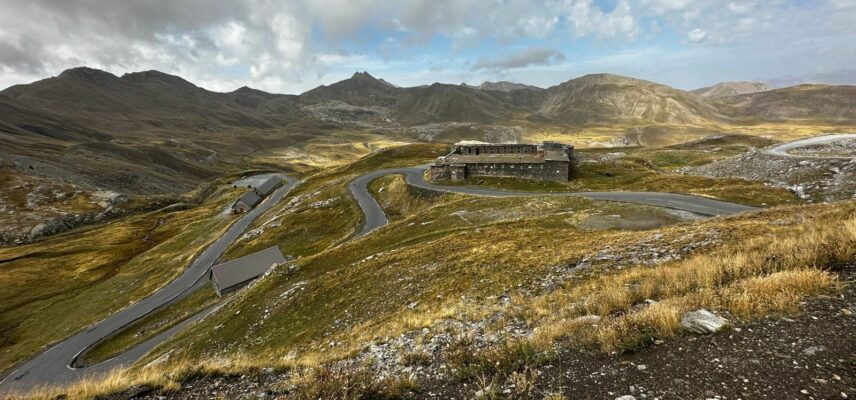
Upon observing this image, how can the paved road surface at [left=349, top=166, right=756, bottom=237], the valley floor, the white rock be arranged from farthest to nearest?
1. the paved road surface at [left=349, top=166, right=756, bottom=237]
2. the white rock
3. the valley floor

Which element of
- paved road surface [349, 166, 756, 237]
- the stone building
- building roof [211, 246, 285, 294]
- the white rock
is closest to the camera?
the white rock

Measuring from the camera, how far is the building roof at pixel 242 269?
59750mm

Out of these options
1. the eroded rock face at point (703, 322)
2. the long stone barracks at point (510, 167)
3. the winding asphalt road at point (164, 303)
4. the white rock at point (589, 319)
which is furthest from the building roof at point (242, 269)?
the eroded rock face at point (703, 322)

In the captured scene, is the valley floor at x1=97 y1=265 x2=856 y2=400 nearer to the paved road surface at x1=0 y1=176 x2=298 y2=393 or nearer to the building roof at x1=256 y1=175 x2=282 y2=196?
the paved road surface at x1=0 y1=176 x2=298 y2=393

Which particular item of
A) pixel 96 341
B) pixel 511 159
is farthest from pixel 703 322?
pixel 96 341

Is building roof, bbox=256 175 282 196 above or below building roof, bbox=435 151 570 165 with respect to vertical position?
below

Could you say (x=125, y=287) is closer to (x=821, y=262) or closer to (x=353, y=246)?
(x=353, y=246)

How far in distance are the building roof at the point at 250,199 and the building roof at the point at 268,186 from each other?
8.60m

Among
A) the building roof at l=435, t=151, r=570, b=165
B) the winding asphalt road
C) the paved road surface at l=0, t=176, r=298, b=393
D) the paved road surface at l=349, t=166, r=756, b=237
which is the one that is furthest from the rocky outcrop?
the paved road surface at l=0, t=176, r=298, b=393

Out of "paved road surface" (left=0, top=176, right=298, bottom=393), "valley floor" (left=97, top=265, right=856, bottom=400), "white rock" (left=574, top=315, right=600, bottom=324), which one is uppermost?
"valley floor" (left=97, top=265, right=856, bottom=400)

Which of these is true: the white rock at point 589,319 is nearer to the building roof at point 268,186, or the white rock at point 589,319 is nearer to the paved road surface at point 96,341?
the paved road surface at point 96,341

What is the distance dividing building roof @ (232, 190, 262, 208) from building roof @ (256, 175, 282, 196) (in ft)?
28.2

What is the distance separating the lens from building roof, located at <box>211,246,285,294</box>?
59.8 meters

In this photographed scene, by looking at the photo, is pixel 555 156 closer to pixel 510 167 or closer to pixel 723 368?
pixel 510 167
